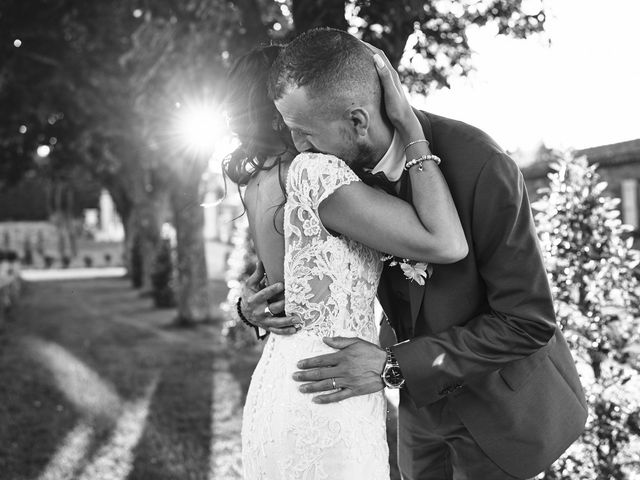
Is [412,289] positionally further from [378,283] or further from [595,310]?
[595,310]

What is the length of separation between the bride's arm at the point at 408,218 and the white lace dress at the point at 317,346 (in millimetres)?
65

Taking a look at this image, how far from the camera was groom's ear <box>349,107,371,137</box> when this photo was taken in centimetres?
214

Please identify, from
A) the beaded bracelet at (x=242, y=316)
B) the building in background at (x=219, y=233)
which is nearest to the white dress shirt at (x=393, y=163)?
the beaded bracelet at (x=242, y=316)

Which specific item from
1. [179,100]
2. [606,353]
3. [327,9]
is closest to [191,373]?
[179,100]

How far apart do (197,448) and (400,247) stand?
16.8ft

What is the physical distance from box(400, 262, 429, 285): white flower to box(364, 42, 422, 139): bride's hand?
417 mm

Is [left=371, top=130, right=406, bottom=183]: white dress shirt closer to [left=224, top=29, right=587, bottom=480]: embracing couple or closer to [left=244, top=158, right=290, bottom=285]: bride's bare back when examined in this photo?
[left=224, top=29, right=587, bottom=480]: embracing couple

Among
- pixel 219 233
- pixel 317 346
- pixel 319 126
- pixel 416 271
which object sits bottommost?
pixel 317 346

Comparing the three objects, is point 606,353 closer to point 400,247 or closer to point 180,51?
point 400,247

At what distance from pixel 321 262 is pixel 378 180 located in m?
0.34

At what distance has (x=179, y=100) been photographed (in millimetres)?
7801

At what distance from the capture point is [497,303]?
2143 millimetres

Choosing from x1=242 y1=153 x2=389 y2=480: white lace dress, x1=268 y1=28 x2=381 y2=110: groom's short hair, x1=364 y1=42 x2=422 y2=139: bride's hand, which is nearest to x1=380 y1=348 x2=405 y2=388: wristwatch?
x1=242 y1=153 x2=389 y2=480: white lace dress

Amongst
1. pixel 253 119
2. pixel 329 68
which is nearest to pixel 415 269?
pixel 329 68
